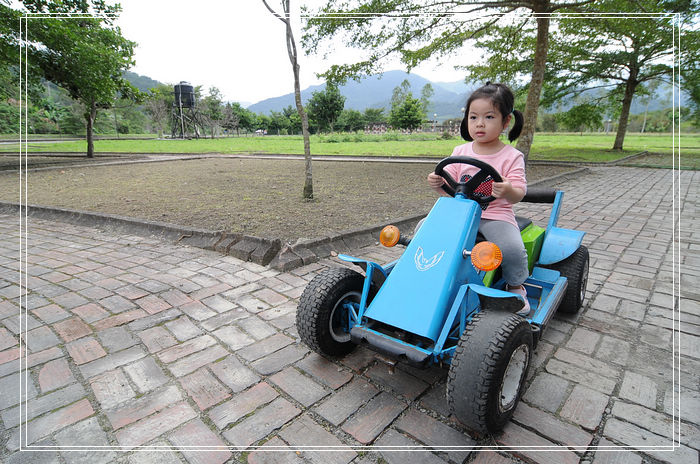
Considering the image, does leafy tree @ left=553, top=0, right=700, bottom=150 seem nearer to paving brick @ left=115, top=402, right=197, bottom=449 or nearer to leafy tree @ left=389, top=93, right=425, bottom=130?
paving brick @ left=115, top=402, right=197, bottom=449

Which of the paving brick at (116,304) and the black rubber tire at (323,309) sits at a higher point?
the black rubber tire at (323,309)

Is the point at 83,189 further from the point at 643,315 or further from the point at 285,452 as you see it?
the point at 643,315

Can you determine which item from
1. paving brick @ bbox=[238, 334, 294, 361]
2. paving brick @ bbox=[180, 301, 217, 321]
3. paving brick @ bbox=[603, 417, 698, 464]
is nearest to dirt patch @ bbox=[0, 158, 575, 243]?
paving brick @ bbox=[180, 301, 217, 321]

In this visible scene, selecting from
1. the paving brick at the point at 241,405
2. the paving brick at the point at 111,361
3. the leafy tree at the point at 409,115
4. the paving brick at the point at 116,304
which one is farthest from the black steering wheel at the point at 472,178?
the leafy tree at the point at 409,115

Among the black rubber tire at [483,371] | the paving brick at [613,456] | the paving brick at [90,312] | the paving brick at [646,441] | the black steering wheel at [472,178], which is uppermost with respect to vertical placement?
the black steering wheel at [472,178]

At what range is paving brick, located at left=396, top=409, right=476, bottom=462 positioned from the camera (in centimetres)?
163

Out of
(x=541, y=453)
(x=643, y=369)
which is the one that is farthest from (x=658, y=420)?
(x=541, y=453)

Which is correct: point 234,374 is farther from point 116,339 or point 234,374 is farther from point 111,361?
point 116,339

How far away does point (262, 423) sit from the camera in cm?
176

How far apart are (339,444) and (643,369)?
6.26 ft

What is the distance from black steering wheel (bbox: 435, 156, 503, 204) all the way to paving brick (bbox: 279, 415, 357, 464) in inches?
59.4

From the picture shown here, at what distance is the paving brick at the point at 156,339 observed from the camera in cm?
239

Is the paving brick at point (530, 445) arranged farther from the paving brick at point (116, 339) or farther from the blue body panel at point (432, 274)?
the paving brick at point (116, 339)

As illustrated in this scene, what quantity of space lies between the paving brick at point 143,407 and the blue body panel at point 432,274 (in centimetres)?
115
